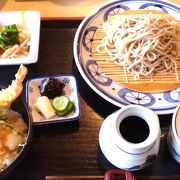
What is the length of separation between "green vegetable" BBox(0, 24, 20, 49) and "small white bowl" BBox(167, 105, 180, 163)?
836mm

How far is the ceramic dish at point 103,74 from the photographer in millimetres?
1457

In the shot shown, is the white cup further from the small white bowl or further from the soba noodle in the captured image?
the soba noodle

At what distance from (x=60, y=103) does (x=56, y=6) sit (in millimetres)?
759

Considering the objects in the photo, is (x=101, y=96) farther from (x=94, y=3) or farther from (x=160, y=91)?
(x=94, y=3)

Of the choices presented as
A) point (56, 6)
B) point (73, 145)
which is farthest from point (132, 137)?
point (56, 6)

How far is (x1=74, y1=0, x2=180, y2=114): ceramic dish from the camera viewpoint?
1457mm

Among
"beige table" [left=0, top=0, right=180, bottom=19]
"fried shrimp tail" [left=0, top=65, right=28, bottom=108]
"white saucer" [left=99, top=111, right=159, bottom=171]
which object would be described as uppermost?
"beige table" [left=0, top=0, right=180, bottom=19]

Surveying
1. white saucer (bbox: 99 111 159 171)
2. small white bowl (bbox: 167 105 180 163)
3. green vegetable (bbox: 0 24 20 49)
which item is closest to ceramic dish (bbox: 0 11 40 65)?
green vegetable (bbox: 0 24 20 49)

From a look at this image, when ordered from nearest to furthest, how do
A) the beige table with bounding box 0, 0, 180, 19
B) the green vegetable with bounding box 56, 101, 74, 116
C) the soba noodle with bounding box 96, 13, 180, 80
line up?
the green vegetable with bounding box 56, 101, 74, 116
the soba noodle with bounding box 96, 13, 180, 80
the beige table with bounding box 0, 0, 180, 19

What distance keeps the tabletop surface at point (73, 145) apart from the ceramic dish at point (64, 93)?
0.15 ft

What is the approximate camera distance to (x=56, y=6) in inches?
77.1

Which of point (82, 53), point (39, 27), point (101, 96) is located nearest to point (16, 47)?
point (39, 27)

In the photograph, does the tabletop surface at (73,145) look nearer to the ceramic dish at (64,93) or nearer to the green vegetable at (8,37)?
the ceramic dish at (64,93)

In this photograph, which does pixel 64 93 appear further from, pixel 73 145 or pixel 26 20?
pixel 26 20
